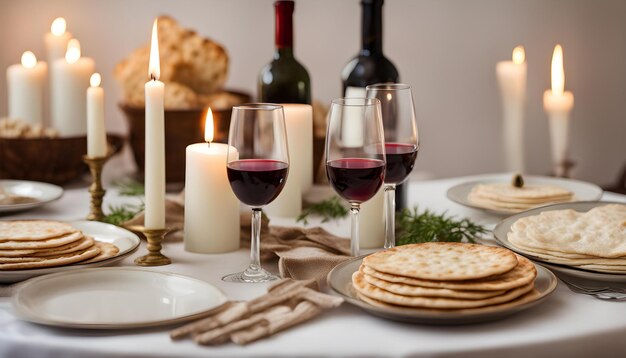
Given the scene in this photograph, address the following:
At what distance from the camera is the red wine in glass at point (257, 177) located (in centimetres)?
131

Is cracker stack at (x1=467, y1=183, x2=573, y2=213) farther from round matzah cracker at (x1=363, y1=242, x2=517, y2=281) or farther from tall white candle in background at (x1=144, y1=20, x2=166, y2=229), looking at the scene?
tall white candle in background at (x1=144, y1=20, x2=166, y2=229)

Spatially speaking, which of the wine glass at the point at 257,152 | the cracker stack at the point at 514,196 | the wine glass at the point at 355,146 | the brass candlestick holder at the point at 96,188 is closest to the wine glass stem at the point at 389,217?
the wine glass at the point at 355,146

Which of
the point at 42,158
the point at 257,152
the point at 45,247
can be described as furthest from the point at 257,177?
Result: the point at 42,158

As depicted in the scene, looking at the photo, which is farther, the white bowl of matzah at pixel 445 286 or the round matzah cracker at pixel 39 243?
the round matzah cracker at pixel 39 243

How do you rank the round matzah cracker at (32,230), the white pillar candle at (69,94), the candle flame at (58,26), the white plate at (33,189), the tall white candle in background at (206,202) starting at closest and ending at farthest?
the round matzah cracker at (32,230), the tall white candle in background at (206,202), the white plate at (33,189), the white pillar candle at (69,94), the candle flame at (58,26)

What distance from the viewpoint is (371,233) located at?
1.62 metres

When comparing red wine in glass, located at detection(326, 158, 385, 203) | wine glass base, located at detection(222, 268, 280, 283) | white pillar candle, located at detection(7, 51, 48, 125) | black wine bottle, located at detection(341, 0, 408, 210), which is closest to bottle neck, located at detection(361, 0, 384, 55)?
black wine bottle, located at detection(341, 0, 408, 210)

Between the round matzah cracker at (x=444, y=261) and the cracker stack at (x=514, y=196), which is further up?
the cracker stack at (x=514, y=196)

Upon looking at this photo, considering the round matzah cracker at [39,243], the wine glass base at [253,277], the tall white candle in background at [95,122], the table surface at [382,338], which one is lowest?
the table surface at [382,338]

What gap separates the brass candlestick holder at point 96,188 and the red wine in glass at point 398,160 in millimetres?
645

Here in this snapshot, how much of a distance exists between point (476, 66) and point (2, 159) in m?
2.26

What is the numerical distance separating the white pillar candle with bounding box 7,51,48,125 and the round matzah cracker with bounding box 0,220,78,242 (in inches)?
40.6

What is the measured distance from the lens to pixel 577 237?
1.38 metres

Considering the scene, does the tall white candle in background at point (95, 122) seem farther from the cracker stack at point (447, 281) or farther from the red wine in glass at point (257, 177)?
the cracker stack at point (447, 281)
